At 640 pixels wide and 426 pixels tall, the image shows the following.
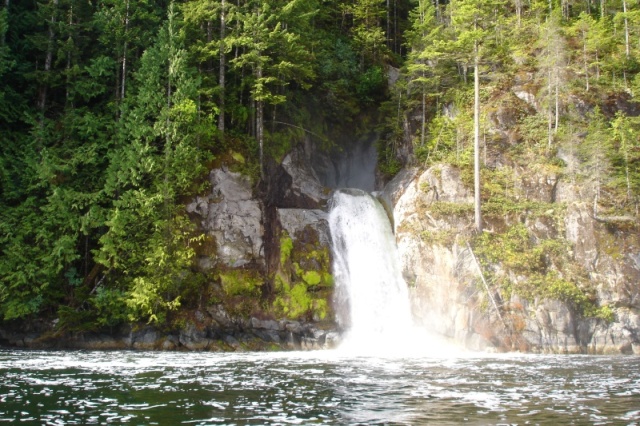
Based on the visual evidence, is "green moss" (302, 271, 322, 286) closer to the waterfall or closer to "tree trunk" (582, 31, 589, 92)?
the waterfall

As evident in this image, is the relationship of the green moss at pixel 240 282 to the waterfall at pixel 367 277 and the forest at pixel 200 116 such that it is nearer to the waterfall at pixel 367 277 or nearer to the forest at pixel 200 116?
the forest at pixel 200 116

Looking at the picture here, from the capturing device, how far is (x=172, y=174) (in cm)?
2533

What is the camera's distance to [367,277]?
26.9 metres

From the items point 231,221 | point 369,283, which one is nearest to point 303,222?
point 231,221

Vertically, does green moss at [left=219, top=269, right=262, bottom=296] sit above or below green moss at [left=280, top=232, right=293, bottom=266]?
below

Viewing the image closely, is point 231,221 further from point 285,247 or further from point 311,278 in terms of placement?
point 311,278

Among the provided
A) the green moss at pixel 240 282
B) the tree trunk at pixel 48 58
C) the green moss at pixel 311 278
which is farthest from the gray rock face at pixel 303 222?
the tree trunk at pixel 48 58

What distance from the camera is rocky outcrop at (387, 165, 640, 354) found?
76.9 ft

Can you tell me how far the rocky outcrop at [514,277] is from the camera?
23.5m

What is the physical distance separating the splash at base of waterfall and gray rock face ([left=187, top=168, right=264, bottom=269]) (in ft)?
14.3

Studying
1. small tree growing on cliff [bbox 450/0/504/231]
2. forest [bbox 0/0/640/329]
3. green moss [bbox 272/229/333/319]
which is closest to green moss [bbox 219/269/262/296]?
forest [bbox 0/0/640/329]

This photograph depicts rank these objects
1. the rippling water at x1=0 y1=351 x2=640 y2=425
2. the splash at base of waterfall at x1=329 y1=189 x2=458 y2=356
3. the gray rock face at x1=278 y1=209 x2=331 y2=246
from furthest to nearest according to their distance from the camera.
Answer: the gray rock face at x1=278 y1=209 x2=331 y2=246 → the splash at base of waterfall at x1=329 y1=189 x2=458 y2=356 → the rippling water at x1=0 y1=351 x2=640 y2=425

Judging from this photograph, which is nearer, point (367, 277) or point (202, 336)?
point (202, 336)

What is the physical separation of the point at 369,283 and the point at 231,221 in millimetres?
7648
